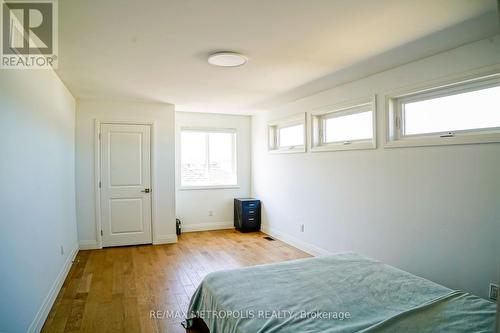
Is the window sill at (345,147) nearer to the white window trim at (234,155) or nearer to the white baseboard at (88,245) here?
the white window trim at (234,155)

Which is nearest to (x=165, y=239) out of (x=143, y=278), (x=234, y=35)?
(x=143, y=278)

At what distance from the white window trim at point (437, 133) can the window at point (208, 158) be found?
356cm

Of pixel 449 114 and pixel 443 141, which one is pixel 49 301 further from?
pixel 449 114

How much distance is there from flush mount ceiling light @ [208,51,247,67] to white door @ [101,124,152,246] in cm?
251

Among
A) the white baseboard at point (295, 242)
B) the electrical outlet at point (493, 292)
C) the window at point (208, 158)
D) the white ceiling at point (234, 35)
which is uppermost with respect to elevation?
the white ceiling at point (234, 35)

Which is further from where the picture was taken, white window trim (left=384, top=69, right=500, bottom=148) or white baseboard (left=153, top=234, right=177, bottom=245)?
white baseboard (left=153, top=234, right=177, bottom=245)

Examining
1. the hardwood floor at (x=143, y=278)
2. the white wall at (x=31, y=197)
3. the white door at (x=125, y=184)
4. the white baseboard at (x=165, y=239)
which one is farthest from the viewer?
the white baseboard at (x=165, y=239)

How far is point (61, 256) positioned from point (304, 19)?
3.47m

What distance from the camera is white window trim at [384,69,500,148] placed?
249 cm

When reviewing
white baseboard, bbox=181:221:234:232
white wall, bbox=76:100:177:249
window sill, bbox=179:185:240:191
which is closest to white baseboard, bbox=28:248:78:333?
white wall, bbox=76:100:177:249

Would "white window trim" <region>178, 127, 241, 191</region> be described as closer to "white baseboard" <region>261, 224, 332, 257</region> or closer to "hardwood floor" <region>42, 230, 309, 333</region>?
"hardwood floor" <region>42, 230, 309, 333</region>

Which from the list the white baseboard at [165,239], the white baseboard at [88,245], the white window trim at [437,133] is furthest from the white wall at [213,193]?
the white window trim at [437,133]

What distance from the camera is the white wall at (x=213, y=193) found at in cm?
597

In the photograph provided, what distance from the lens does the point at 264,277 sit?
228 cm
